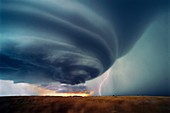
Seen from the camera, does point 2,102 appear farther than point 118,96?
Yes

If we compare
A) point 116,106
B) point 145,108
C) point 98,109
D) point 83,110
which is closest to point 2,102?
point 83,110

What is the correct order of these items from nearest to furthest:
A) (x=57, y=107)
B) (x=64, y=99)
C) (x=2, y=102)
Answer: (x=57, y=107)
(x=64, y=99)
(x=2, y=102)

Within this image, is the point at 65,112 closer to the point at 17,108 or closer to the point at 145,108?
the point at 17,108

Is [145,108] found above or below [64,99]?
below

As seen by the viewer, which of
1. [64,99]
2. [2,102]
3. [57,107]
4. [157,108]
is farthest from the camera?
[2,102]

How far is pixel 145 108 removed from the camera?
1180 inches

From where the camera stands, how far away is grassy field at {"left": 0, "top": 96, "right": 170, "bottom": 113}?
30237mm

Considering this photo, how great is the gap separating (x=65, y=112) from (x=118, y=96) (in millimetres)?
12468

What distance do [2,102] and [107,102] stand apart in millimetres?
24706

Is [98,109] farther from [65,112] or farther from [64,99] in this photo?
[64,99]

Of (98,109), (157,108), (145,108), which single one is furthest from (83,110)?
(157,108)

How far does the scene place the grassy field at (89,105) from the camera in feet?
99.2

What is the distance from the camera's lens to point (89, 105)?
33.2m

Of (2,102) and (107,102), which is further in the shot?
(2,102)
